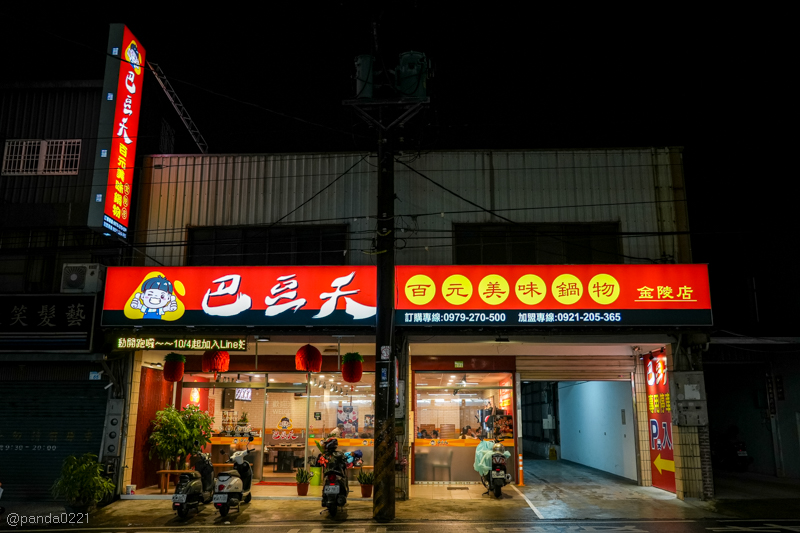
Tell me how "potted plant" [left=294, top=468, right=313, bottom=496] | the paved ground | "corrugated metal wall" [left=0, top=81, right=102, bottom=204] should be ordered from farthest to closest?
"corrugated metal wall" [left=0, top=81, right=102, bottom=204] < "potted plant" [left=294, top=468, right=313, bottom=496] < the paved ground

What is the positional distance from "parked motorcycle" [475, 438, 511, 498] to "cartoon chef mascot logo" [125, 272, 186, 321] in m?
8.58

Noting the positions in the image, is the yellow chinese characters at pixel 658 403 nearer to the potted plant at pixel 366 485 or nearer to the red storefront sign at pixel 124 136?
the potted plant at pixel 366 485

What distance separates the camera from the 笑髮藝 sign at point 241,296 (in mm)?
14156

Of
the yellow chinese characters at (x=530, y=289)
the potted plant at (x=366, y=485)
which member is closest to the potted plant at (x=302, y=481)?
the potted plant at (x=366, y=485)

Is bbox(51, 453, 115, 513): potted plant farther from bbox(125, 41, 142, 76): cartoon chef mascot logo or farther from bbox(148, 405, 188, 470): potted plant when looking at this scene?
bbox(125, 41, 142, 76): cartoon chef mascot logo

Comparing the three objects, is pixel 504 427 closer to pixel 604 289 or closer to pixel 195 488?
Answer: pixel 604 289

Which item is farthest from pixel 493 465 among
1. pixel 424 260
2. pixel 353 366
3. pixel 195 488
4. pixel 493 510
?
pixel 195 488

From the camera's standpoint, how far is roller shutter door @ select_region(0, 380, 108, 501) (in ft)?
48.5

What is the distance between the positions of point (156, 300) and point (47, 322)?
262cm

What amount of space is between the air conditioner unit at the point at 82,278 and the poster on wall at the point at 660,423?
1450 centimetres

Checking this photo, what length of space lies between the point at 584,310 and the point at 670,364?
2973mm

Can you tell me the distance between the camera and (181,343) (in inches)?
565

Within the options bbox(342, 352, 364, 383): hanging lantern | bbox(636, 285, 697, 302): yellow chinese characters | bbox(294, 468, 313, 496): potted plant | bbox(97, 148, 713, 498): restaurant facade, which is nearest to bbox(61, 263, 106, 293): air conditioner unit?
bbox(97, 148, 713, 498): restaurant facade

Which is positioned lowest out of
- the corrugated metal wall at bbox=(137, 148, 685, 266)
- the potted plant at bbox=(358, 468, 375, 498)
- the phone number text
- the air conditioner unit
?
the potted plant at bbox=(358, 468, 375, 498)
